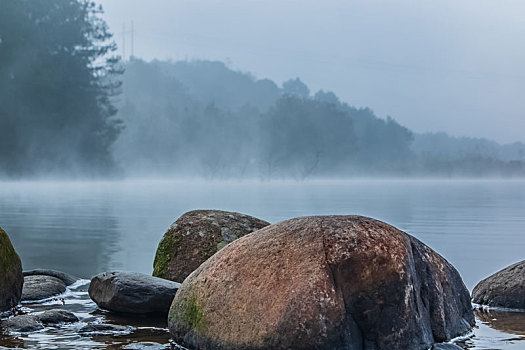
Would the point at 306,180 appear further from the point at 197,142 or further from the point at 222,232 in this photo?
the point at 222,232

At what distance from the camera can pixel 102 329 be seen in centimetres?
684

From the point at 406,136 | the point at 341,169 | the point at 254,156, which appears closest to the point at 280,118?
the point at 254,156

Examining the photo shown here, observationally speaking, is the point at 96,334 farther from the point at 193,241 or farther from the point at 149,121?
the point at 149,121

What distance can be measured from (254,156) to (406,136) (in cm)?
4268

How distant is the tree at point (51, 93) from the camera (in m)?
59.8


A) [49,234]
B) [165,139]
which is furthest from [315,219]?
[165,139]

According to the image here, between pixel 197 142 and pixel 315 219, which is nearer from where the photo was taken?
pixel 315 219

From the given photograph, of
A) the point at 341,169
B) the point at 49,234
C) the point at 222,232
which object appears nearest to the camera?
the point at 222,232

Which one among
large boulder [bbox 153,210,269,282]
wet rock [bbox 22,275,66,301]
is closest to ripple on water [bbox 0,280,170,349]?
wet rock [bbox 22,275,66,301]

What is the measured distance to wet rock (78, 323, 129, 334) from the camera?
678 cm

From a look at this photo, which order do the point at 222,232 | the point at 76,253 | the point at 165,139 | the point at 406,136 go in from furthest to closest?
the point at 406,136 → the point at 165,139 → the point at 76,253 → the point at 222,232

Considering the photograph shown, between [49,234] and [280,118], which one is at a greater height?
[280,118]

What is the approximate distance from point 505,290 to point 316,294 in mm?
3485

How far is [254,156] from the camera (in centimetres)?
11294
